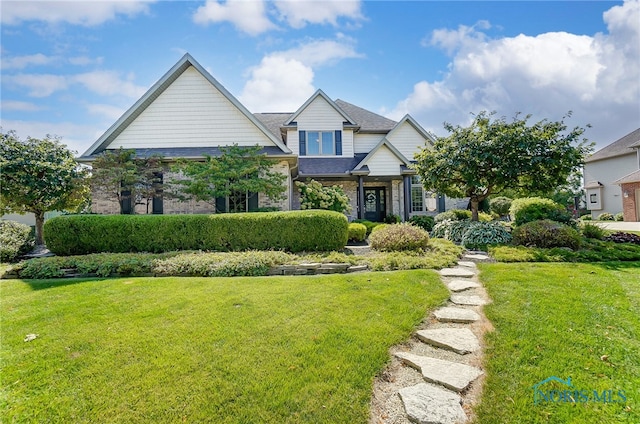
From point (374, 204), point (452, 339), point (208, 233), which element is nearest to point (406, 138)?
point (374, 204)

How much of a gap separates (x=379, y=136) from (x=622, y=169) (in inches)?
903

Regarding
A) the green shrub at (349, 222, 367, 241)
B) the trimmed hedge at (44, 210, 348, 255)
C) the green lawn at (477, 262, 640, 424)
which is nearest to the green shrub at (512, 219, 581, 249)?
the green lawn at (477, 262, 640, 424)

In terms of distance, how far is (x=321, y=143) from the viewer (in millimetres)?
17094

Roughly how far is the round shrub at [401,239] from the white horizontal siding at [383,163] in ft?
25.1

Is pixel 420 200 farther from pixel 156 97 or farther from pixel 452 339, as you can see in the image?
pixel 452 339

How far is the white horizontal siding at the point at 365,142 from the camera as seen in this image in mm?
18375

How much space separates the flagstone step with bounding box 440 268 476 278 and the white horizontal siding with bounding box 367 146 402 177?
9.97m

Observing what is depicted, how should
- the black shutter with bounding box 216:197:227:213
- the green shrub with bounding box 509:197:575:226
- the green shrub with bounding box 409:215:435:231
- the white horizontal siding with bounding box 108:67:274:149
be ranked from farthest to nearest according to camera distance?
the green shrub with bounding box 409:215:435:231 < the white horizontal siding with bounding box 108:67:274:149 < the black shutter with bounding box 216:197:227:213 < the green shrub with bounding box 509:197:575:226

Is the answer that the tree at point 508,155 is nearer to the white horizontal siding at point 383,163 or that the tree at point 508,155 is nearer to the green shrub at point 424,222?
the green shrub at point 424,222

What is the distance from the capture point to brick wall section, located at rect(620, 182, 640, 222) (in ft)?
65.5

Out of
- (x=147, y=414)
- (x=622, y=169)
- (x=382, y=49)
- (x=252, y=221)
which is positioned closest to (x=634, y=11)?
(x=382, y=49)

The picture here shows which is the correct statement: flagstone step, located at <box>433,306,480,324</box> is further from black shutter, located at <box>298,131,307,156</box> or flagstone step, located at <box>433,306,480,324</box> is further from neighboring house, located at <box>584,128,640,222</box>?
neighboring house, located at <box>584,128,640,222</box>

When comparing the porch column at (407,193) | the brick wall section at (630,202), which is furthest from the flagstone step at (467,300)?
the brick wall section at (630,202)

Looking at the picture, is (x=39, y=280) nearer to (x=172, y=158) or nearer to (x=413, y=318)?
(x=172, y=158)
